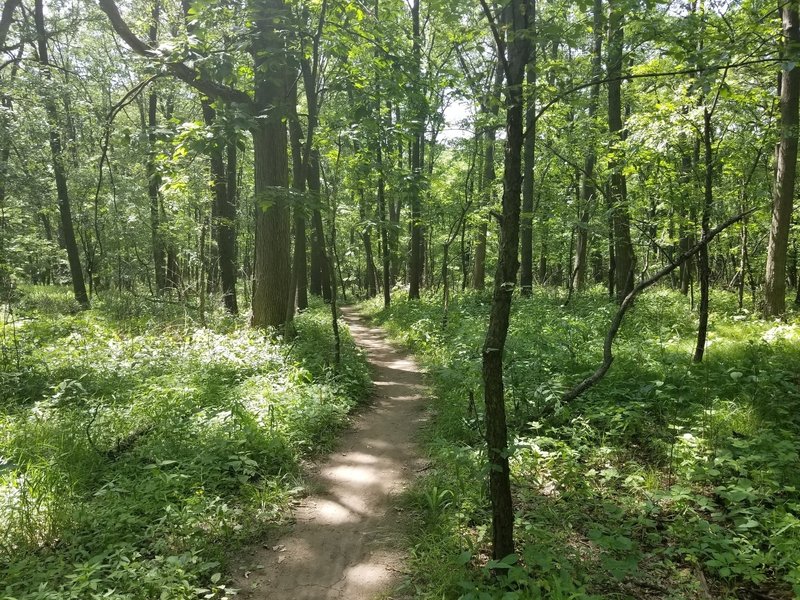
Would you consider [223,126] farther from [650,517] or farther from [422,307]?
[422,307]

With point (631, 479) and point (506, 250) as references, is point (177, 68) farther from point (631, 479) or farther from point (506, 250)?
point (631, 479)

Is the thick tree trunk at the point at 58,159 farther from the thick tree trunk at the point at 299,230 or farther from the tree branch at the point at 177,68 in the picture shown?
the thick tree trunk at the point at 299,230

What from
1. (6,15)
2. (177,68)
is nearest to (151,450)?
(177,68)

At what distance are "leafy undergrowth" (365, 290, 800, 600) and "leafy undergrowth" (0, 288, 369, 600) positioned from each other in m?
1.65

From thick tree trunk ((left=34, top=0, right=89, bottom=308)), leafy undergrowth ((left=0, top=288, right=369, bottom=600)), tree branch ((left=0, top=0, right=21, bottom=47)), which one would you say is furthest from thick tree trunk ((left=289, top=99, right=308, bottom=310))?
thick tree trunk ((left=34, top=0, right=89, bottom=308))

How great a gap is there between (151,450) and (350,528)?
2.41 m

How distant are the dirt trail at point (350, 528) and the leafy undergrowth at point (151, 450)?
0.94ft

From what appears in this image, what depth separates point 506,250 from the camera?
9.86 ft

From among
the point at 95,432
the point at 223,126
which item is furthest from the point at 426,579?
the point at 223,126

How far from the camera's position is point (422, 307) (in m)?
15.3

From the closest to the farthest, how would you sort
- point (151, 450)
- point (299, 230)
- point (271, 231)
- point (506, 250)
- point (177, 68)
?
point (506, 250) → point (151, 450) → point (177, 68) → point (271, 231) → point (299, 230)

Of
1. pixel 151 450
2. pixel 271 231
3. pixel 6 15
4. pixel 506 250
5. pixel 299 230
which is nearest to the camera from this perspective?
pixel 506 250

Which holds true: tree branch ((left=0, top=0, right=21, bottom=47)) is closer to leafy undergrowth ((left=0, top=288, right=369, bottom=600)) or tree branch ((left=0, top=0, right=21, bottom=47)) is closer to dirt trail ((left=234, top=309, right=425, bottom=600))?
leafy undergrowth ((left=0, top=288, right=369, bottom=600))

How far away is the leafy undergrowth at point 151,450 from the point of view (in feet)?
11.5
